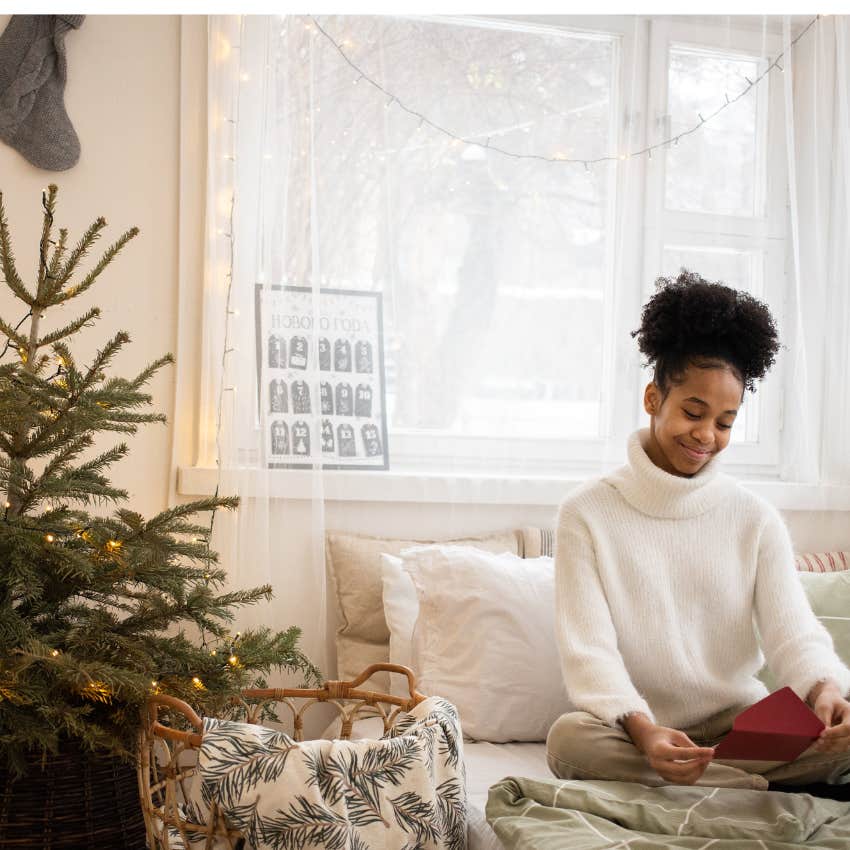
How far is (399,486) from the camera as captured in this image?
2.41 m

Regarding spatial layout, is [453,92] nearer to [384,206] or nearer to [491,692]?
[384,206]

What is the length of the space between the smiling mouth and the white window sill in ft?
2.34

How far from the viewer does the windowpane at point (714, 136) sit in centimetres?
263

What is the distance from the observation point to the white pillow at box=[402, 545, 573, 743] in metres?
2.03

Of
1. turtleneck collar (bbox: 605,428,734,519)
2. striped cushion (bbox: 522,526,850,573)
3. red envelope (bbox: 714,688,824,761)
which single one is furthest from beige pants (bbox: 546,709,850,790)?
striped cushion (bbox: 522,526,850,573)

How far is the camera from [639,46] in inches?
104

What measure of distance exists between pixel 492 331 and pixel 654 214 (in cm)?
50

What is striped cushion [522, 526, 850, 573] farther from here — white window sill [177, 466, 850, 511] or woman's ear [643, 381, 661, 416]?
woman's ear [643, 381, 661, 416]

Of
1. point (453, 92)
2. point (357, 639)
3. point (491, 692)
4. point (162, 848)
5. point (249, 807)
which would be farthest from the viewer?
point (453, 92)

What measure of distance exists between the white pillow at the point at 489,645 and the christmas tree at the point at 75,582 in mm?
459

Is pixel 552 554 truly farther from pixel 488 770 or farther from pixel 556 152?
pixel 556 152

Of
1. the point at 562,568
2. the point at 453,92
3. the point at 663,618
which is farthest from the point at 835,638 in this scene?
the point at 453,92

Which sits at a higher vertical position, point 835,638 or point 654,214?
point 654,214

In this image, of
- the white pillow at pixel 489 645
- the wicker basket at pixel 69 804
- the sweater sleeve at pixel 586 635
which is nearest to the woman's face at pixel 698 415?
the sweater sleeve at pixel 586 635
